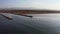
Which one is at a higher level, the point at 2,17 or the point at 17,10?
the point at 17,10

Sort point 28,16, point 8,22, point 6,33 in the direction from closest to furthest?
point 6,33, point 8,22, point 28,16

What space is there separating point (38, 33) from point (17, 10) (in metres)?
2.24

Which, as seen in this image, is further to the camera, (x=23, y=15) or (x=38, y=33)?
(x=23, y=15)

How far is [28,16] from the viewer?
403cm

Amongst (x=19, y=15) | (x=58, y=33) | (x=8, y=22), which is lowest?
(x=58, y=33)

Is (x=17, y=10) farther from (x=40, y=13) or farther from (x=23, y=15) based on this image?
(x=40, y=13)

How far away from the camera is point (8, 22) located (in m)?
3.22

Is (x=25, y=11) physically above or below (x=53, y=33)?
above

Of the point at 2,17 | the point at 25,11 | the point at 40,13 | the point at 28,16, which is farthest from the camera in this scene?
the point at 40,13

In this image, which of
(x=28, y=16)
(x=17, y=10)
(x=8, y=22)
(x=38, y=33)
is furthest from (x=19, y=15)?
(x=38, y=33)

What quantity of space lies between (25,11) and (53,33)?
2.12m

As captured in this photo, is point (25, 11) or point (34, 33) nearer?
point (34, 33)

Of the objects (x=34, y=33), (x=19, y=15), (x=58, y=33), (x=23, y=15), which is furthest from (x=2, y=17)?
(x=58, y=33)

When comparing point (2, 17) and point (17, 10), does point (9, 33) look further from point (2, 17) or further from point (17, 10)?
point (17, 10)
